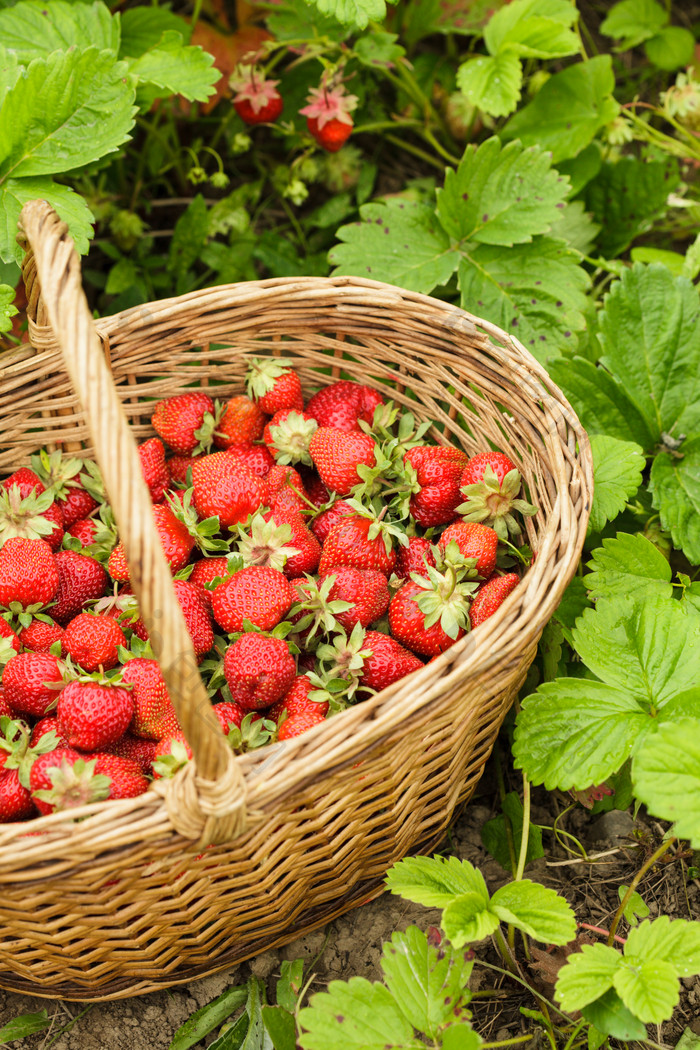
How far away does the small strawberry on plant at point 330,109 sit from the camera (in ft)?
6.16

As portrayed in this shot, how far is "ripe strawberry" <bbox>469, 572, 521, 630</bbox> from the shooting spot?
1.23 metres

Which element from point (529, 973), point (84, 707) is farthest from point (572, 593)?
point (84, 707)

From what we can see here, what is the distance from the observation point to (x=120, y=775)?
3.59ft

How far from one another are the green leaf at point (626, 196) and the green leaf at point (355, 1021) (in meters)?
1.75

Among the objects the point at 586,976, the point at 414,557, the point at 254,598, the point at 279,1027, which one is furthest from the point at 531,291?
the point at 279,1027

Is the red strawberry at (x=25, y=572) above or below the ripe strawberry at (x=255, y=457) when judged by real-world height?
below

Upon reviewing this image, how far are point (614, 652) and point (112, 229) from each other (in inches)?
61.2

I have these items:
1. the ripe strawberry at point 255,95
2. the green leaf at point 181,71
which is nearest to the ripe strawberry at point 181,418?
the green leaf at point 181,71

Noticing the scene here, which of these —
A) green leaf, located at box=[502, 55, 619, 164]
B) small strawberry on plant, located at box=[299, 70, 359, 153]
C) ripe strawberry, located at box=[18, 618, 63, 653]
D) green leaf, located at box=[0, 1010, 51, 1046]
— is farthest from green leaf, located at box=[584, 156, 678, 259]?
green leaf, located at box=[0, 1010, 51, 1046]

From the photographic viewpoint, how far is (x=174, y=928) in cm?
110

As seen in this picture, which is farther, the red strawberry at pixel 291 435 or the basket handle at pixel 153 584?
the red strawberry at pixel 291 435

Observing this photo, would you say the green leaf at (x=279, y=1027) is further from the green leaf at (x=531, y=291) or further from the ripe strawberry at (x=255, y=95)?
the ripe strawberry at (x=255, y=95)

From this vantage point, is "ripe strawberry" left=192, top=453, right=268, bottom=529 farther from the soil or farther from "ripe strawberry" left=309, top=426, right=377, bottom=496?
the soil

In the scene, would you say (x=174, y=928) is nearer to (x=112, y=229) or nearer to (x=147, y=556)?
(x=147, y=556)
